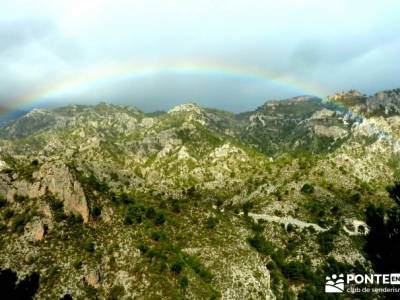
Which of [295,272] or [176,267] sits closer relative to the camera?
[176,267]

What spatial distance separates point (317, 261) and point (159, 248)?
61.0m

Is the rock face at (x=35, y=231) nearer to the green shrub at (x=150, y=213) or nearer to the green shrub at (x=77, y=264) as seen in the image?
the green shrub at (x=77, y=264)

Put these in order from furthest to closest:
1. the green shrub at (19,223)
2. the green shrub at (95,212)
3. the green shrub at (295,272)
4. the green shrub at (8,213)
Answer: the green shrub at (295,272)
the green shrub at (95,212)
the green shrub at (8,213)
the green shrub at (19,223)

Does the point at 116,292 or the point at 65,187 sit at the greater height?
the point at 65,187

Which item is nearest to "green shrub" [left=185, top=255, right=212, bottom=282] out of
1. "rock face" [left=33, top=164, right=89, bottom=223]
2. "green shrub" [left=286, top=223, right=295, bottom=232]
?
"rock face" [left=33, top=164, right=89, bottom=223]

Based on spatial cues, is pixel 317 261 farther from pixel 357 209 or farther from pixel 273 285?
pixel 357 209

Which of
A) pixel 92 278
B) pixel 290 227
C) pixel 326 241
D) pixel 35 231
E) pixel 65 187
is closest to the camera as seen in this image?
pixel 92 278

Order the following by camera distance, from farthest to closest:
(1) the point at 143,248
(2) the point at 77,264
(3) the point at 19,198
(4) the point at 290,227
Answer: (4) the point at 290,227, (3) the point at 19,198, (1) the point at 143,248, (2) the point at 77,264

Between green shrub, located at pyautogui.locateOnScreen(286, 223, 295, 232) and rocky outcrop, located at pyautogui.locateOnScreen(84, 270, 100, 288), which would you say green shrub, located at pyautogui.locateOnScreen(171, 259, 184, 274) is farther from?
green shrub, located at pyautogui.locateOnScreen(286, 223, 295, 232)

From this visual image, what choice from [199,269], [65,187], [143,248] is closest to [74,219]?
[65,187]

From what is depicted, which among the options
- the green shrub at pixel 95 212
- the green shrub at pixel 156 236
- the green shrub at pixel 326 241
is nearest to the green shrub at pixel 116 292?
the green shrub at pixel 156 236

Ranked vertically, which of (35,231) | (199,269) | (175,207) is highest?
(35,231)

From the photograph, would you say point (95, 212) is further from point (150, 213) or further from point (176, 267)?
point (176, 267)

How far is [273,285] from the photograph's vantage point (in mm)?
128500
